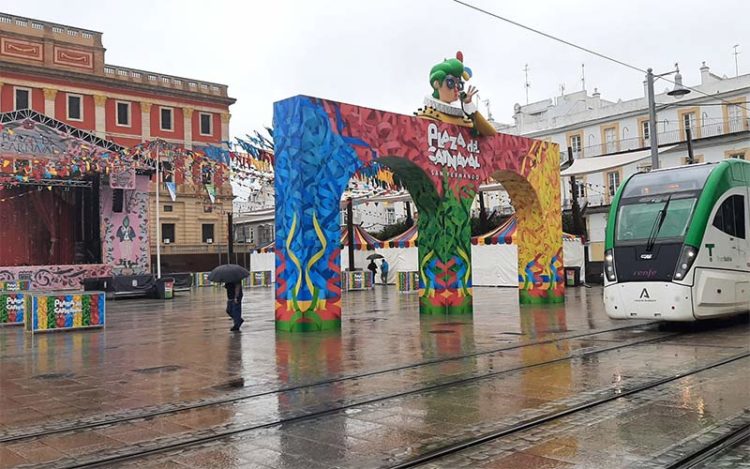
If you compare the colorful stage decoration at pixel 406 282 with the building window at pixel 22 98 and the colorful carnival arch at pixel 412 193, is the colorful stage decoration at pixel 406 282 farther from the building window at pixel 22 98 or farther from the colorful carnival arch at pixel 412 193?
the building window at pixel 22 98

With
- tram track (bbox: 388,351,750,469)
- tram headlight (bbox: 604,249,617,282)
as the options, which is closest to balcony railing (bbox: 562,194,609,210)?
tram headlight (bbox: 604,249,617,282)

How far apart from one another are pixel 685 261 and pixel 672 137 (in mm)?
35558

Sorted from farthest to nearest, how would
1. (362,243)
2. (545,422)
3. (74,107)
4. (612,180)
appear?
(612,180)
(74,107)
(362,243)
(545,422)

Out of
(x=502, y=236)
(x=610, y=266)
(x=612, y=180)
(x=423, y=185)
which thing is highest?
(x=612, y=180)

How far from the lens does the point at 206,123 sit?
169ft

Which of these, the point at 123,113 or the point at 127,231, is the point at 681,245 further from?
the point at 123,113

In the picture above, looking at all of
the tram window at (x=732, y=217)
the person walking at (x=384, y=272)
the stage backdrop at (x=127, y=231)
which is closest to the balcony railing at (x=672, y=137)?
the person walking at (x=384, y=272)

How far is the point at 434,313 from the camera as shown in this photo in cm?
1762

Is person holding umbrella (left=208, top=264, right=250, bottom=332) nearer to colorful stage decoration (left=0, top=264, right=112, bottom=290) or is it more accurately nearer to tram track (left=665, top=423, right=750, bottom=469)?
tram track (left=665, top=423, right=750, bottom=469)

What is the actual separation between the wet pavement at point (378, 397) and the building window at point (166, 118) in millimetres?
37423

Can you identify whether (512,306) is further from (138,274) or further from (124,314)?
(138,274)

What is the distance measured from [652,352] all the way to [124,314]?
15674 millimetres

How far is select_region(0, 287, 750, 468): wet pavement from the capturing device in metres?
5.43

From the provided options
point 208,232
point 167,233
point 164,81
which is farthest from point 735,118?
point 164,81
